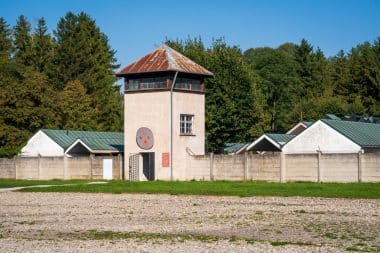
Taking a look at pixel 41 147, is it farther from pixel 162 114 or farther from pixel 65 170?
pixel 162 114

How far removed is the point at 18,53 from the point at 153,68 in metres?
46.3

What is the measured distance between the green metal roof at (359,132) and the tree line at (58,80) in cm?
2823

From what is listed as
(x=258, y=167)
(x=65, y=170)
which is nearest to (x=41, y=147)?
(x=65, y=170)

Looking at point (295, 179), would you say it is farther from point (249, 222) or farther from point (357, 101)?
point (357, 101)

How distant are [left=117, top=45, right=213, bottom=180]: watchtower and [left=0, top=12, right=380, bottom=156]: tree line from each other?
1168 cm

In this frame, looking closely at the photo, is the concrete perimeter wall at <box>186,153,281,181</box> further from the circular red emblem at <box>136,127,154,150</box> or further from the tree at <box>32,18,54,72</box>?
the tree at <box>32,18,54,72</box>

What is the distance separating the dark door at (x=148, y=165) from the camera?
163 ft

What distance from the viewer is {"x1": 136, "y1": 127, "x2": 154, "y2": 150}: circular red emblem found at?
4825 cm

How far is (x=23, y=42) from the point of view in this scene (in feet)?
299

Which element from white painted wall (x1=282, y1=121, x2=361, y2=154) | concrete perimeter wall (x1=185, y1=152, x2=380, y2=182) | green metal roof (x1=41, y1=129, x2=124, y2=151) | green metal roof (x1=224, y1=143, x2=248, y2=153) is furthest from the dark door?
green metal roof (x1=224, y1=143, x2=248, y2=153)

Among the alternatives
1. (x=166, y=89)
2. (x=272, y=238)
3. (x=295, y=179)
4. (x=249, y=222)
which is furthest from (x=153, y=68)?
(x=272, y=238)

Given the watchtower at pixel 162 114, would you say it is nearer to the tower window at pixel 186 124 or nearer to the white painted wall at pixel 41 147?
the tower window at pixel 186 124

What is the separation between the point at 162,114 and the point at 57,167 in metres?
10.8

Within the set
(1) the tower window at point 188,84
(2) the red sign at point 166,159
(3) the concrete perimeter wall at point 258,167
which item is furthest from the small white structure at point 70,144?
(1) the tower window at point 188,84
